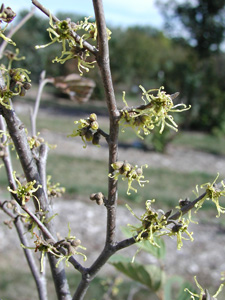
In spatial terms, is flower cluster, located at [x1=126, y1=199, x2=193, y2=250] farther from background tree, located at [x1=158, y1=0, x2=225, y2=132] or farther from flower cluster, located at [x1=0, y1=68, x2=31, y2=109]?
background tree, located at [x1=158, y1=0, x2=225, y2=132]

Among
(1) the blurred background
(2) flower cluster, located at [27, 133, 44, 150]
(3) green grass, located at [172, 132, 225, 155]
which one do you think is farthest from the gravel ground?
(3) green grass, located at [172, 132, 225, 155]

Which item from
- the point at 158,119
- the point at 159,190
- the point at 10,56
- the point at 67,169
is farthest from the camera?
the point at 67,169

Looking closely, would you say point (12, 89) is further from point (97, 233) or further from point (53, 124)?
point (53, 124)

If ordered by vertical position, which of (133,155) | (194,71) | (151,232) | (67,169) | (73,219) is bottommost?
(151,232)

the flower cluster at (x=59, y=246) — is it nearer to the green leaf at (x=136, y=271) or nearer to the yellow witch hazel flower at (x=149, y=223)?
the yellow witch hazel flower at (x=149, y=223)

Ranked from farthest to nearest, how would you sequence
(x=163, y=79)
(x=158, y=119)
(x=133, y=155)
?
1. (x=163, y=79)
2. (x=133, y=155)
3. (x=158, y=119)

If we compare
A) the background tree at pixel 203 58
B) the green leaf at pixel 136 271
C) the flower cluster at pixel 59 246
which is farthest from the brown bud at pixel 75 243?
the background tree at pixel 203 58

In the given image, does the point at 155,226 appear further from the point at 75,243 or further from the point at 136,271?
the point at 136,271

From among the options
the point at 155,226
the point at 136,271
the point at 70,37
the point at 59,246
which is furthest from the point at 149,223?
the point at 136,271

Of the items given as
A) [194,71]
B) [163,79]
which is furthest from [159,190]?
[194,71]

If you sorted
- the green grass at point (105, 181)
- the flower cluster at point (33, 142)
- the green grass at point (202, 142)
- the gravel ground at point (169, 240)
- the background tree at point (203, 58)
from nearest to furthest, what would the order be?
the flower cluster at point (33, 142)
the gravel ground at point (169, 240)
the green grass at point (105, 181)
the green grass at point (202, 142)
the background tree at point (203, 58)

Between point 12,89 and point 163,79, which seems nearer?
point 12,89
